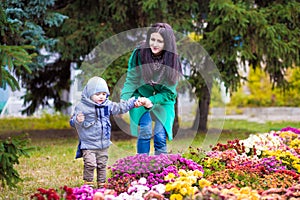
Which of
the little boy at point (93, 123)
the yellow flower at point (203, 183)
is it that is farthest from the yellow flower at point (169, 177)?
the little boy at point (93, 123)

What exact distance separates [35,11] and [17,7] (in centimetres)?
29

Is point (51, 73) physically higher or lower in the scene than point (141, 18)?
lower

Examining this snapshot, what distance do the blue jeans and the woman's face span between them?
610mm

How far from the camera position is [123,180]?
13.8ft

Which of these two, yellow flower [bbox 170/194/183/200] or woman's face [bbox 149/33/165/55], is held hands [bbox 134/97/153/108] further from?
yellow flower [bbox 170/194/183/200]

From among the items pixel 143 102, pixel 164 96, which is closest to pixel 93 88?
pixel 143 102

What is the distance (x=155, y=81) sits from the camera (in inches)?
201

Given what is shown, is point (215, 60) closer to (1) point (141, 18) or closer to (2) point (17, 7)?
(1) point (141, 18)

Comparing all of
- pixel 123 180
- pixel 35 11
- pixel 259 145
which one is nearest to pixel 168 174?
pixel 123 180

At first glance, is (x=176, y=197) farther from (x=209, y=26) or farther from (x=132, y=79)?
(x=209, y=26)

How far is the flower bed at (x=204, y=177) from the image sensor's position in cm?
361

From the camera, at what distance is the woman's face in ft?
16.4

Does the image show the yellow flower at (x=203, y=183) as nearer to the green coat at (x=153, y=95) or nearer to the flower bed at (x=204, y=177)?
the flower bed at (x=204, y=177)

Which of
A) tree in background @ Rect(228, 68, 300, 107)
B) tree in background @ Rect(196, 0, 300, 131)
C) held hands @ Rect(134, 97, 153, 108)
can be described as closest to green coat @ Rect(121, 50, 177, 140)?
held hands @ Rect(134, 97, 153, 108)
